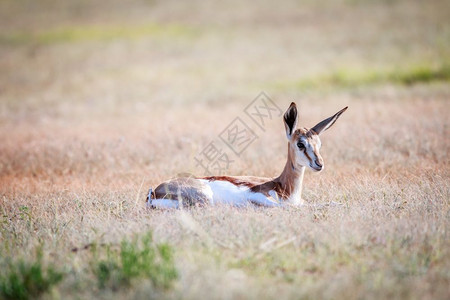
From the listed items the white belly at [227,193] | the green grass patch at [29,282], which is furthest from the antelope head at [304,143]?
the green grass patch at [29,282]

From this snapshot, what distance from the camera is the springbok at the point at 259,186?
21.4 ft

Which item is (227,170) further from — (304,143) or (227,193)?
(304,143)

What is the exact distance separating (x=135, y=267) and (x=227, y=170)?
494cm

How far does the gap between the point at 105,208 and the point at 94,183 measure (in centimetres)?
217

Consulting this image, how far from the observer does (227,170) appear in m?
9.23

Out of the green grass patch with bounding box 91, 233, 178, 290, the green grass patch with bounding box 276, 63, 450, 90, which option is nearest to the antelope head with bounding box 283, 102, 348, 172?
the green grass patch with bounding box 91, 233, 178, 290

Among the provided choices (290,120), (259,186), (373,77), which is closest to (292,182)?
(259,186)

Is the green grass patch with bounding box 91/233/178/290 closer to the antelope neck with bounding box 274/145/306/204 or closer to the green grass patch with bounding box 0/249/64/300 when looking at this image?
the green grass patch with bounding box 0/249/64/300

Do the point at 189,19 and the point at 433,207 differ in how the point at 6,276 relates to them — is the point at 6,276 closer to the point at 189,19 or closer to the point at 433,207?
the point at 433,207

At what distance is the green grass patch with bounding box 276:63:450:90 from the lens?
68.3ft

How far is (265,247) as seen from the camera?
4.99 m

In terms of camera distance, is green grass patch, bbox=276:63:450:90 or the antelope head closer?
the antelope head

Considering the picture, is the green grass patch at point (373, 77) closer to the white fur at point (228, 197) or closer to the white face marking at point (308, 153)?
the white face marking at point (308, 153)

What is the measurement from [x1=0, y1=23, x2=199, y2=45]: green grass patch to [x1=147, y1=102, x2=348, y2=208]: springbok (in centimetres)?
2667
